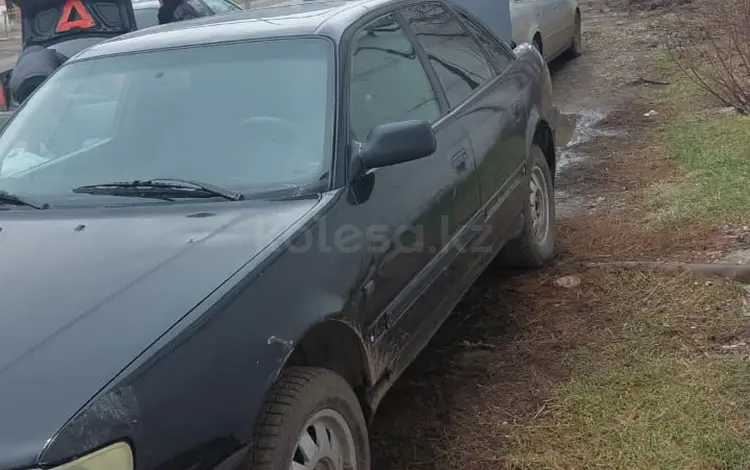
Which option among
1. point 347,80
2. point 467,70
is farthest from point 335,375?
point 467,70

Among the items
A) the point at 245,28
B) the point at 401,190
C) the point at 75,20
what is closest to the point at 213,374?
the point at 401,190

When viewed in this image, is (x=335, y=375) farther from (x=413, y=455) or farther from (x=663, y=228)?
(x=663, y=228)

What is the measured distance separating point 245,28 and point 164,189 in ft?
3.11

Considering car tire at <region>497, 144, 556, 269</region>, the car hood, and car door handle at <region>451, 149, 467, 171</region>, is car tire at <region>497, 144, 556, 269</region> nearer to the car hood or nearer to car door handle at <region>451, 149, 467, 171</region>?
car door handle at <region>451, 149, 467, 171</region>

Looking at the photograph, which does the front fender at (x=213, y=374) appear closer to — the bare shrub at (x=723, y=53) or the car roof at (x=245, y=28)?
the car roof at (x=245, y=28)

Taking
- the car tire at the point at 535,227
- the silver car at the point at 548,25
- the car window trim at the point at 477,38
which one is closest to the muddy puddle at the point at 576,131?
the silver car at the point at 548,25

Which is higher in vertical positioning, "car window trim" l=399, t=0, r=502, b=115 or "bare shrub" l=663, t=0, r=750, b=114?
"car window trim" l=399, t=0, r=502, b=115

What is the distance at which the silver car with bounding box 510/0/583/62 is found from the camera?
31.5ft

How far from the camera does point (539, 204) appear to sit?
5.45 meters

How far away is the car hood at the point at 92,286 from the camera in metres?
2.12

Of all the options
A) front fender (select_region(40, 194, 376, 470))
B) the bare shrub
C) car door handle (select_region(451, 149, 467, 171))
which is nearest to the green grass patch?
the bare shrub

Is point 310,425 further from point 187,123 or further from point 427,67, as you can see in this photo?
point 427,67

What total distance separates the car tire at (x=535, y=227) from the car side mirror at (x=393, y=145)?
6.05 feet

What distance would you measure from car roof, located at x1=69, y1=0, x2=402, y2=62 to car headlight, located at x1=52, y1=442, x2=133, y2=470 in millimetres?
2060
